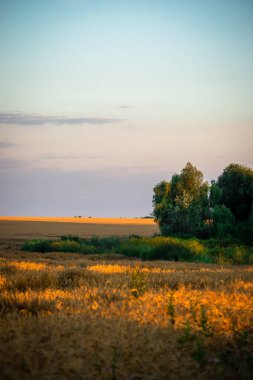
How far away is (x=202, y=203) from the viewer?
1946 inches

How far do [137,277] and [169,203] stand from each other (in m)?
39.6

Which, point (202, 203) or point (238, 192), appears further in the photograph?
point (238, 192)

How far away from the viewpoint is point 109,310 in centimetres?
785

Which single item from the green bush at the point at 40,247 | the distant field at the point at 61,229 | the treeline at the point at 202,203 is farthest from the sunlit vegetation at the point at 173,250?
the distant field at the point at 61,229

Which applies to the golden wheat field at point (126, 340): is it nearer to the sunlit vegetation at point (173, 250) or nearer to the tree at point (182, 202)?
the sunlit vegetation at point (173, 250)

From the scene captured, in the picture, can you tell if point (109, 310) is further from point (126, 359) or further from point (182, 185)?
point (182, 185)

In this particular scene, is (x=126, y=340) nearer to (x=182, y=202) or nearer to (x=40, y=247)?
(x=40, y=247)

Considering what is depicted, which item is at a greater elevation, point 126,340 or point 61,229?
point 126,340

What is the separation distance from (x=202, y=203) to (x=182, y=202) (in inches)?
100.0

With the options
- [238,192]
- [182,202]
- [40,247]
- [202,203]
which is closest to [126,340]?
[40,247]

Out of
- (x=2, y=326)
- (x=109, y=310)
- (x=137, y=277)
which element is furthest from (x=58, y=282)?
(x=2, y=326)

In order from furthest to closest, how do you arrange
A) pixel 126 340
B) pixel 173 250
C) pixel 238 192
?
pixel 238 192, pixel 173 250, pixel 126 340

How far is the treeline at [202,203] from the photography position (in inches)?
1866

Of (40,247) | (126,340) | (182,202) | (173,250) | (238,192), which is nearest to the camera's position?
(126,340)
